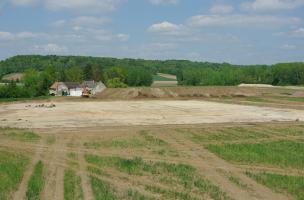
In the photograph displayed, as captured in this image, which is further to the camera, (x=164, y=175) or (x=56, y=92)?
(x=56, y=92)

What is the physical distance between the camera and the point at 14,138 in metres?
25.5

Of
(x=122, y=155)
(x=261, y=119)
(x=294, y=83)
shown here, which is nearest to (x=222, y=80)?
(x=294, y=83)

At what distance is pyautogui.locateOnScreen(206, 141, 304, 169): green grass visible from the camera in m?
18.2

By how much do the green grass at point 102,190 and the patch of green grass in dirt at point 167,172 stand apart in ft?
4.02

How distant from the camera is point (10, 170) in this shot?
1616cm

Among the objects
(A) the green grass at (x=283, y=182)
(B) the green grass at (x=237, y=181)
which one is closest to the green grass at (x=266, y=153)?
(A) the green grass at (x=283, y=182)

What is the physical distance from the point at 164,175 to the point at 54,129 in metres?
16.2

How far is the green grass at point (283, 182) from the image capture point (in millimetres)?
13518

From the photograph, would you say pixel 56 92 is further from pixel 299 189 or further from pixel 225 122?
pixel 299 189

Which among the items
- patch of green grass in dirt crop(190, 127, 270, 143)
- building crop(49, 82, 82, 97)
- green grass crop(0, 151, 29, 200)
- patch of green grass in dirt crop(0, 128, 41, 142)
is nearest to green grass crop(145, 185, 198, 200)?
green grass crop(0, 151, 29, 200)

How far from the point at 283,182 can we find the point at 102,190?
5.73 m

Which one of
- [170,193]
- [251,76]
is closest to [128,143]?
[170,193]

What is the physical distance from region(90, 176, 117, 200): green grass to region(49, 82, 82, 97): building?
96.5 m

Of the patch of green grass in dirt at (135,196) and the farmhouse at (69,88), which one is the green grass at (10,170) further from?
the farmhouse at (69,88)
